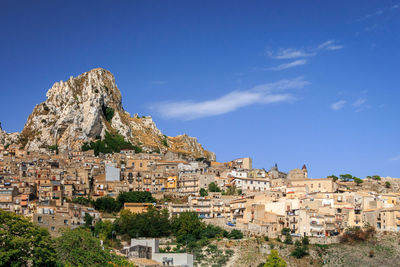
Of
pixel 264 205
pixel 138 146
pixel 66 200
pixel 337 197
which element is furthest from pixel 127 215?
pixel 138 146

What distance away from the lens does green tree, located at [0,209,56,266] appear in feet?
142

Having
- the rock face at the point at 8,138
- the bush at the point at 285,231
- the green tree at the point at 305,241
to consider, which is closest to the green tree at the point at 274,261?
the green tree at the point at 305,241

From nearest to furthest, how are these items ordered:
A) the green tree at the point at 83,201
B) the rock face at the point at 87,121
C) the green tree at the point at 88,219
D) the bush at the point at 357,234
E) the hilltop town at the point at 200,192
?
the bush at the point at 357,234 → the green tree at the point at 88,219 → the hilltop town at the point at 200,192 → the green tree at the point at 83,201 → the rock face at the point at 87,121

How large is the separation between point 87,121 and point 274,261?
55.3 metres

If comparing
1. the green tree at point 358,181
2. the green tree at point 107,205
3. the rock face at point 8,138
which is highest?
the rock face at point 8,138

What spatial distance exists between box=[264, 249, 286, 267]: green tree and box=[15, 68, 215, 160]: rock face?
50731 mm

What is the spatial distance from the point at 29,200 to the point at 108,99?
45.3 metres

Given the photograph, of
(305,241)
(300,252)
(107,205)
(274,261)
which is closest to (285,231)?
(305,241)

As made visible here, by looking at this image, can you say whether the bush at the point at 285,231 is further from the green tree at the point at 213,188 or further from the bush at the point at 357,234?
the green tree at the point at 213,188

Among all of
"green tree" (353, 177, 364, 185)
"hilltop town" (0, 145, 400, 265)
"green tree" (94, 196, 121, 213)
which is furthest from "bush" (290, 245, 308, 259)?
"green tree" (353, 177, 364, 185)

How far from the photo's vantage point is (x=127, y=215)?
7269 centimetres

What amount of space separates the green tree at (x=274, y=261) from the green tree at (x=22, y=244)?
72.2 ft

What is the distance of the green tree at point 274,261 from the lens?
60312 millimetres

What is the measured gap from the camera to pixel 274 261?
60875 millimetres
